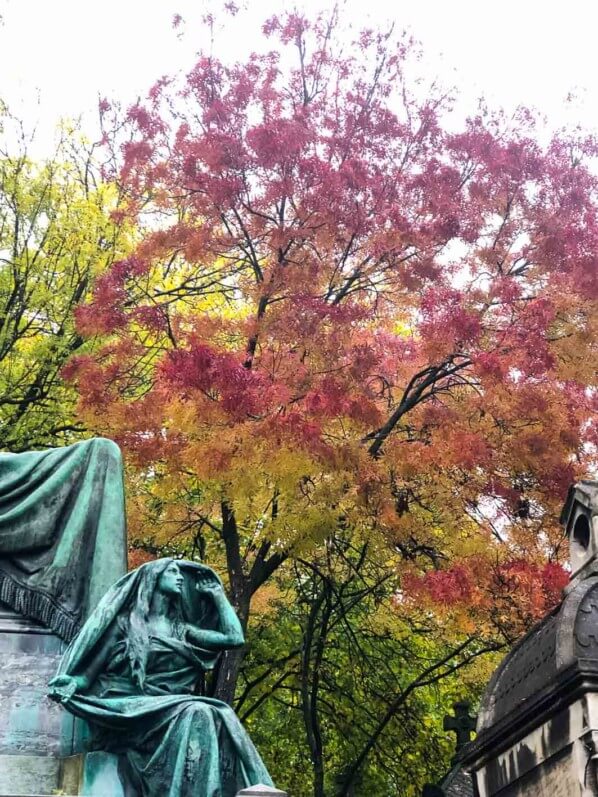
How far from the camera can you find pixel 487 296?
1066 cm

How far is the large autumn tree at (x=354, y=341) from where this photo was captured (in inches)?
380

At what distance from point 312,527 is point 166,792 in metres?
4.64

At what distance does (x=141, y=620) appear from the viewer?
554 centimetres

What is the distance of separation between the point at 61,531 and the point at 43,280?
252 inches

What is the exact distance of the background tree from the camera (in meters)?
11.7

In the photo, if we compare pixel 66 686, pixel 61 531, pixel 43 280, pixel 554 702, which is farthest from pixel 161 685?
pixel 43 280

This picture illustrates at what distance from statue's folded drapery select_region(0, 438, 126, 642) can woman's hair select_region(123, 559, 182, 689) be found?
0.43 m

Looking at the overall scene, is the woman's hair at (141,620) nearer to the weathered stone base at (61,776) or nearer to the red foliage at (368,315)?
the weathered stone base at (61,776)

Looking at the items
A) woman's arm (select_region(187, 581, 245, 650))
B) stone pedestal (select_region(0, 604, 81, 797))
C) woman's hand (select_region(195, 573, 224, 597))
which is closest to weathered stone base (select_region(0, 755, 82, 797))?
stone pedestal (select_region(0, 604, 81, 797))

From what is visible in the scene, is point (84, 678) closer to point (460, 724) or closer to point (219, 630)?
point (219, 630)

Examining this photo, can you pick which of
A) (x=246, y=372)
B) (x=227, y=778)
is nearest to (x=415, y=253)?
(x=246, y=372)

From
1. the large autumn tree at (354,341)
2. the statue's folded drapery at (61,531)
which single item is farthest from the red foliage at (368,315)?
the statue's folded drapery at (61,531)

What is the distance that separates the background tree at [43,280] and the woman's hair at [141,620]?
5.73 m

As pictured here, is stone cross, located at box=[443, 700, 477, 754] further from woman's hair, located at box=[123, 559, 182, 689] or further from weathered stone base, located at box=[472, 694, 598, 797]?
woman's hair, located at box=[123, 559, 182, 689]
